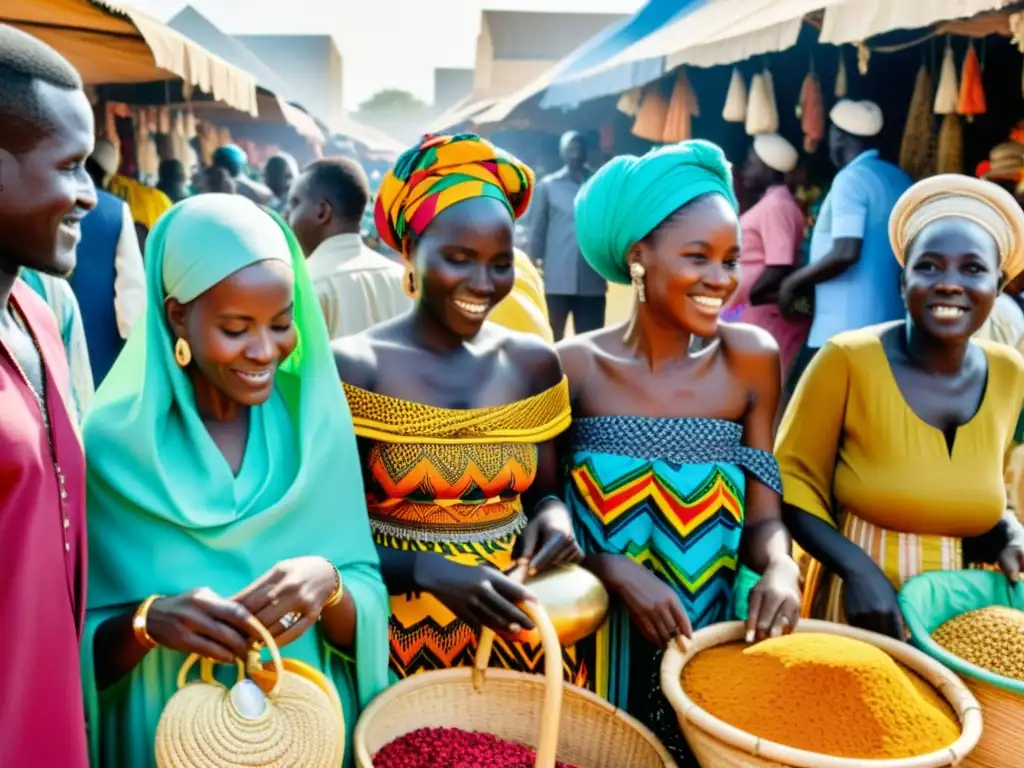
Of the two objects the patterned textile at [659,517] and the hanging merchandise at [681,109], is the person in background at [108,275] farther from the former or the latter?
the hanging merchandise at [681,109]

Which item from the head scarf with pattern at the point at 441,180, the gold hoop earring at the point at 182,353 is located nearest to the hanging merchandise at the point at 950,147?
the head scarf with pattern at the point at 441,180

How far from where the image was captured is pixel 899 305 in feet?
16.0

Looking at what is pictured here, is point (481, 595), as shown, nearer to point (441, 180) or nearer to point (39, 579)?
point (39, 579)

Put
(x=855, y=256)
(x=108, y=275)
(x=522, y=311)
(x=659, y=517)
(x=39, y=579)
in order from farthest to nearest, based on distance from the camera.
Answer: (x=855, y=256)
(x=108, y=275)
(x=522, y=311)
(x=659, y=517)
(x=39, y=579)

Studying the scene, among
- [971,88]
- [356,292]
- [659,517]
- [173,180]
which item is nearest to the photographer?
[659,517]

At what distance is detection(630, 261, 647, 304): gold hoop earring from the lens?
2.26 metres

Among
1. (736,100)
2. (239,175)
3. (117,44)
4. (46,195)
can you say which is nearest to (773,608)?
(46,195)

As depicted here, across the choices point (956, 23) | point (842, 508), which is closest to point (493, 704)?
point (842, 508)

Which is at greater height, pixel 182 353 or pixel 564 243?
pixel 182 353

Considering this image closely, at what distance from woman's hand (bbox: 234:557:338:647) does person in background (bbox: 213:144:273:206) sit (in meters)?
7.34

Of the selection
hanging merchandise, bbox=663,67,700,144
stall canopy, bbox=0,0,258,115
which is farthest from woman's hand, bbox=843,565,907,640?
hanging merchandise, bbox=663,67,700,144

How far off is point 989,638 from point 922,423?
0.54 m

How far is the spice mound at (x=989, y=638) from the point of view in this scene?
202 centimetres

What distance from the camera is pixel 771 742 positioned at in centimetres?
156
